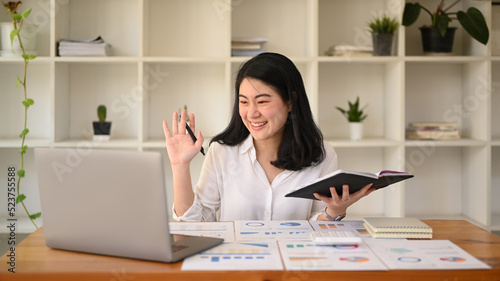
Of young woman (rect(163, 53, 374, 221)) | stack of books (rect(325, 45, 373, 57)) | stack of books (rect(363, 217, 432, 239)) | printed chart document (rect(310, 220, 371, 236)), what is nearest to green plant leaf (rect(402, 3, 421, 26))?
stack of books (rect(325, 45, 373, 57))

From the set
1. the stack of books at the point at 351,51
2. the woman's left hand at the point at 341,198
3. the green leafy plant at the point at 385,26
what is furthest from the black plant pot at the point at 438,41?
the woman's left hand at the point at 341,198

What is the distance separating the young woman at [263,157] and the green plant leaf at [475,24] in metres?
1.33

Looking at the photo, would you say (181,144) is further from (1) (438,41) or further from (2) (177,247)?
(1) (438,41)

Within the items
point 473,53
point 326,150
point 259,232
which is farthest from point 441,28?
point 259,232

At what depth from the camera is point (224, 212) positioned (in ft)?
7.29

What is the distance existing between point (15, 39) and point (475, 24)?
2588 mm

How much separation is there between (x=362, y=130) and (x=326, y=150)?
3.57ft

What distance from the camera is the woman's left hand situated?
70.7 inches

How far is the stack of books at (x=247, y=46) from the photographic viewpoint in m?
3.16

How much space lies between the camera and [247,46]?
3.16 m

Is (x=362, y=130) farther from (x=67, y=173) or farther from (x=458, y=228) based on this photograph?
(x=67, y=173)

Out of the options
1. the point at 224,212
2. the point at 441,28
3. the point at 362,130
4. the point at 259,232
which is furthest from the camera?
the point at 362,130

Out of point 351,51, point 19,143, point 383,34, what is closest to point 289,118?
point 351,51

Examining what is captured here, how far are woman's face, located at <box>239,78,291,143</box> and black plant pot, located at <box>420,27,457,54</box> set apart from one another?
1457 millimetres
